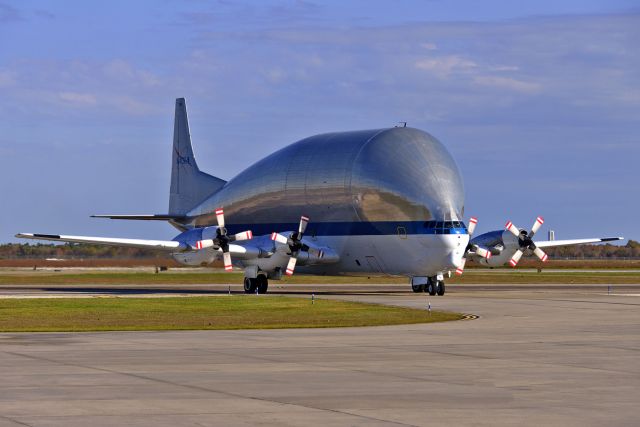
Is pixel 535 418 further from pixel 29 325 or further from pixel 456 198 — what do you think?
pixel 456 198

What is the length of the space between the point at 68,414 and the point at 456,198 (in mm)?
47248

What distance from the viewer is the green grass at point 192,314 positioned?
3672 centimetres

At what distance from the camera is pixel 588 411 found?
16.6 m

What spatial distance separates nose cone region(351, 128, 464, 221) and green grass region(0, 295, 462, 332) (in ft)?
40.1

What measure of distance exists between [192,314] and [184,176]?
1656 inches

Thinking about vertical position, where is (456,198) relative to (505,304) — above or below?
above

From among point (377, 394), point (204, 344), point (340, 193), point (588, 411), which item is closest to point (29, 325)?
point (204, 344)

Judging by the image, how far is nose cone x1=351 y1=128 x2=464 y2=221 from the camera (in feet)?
200

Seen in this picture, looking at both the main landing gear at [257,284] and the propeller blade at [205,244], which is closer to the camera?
the propeller blade at [205,244]

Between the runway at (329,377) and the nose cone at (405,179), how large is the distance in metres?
25.9

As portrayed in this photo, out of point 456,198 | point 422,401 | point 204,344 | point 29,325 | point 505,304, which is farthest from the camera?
point 456,198

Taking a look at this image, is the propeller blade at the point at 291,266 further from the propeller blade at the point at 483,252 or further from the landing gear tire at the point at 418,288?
the propeller blade at the point at 483,252

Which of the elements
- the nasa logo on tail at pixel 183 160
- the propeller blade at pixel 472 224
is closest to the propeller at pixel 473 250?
the propeller blade at pixel 472 224

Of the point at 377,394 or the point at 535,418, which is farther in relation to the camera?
the point at 377,394
